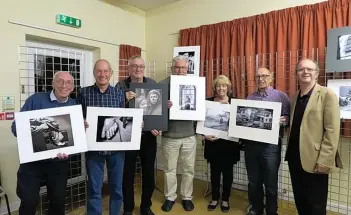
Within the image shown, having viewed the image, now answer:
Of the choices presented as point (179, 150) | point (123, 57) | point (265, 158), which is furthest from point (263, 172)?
point (123, 57)

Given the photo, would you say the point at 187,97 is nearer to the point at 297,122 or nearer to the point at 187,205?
the point at 297,122

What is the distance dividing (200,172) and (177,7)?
265cm

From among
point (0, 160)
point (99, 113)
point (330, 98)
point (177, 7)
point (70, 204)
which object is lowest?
point (70, 204)

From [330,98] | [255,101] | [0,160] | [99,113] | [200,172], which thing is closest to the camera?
[330,98]

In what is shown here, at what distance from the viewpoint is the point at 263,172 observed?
2.25 metres

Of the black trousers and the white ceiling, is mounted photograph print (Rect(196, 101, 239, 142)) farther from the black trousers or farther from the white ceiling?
the white ceiling

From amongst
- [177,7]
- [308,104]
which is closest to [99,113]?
[308,104]

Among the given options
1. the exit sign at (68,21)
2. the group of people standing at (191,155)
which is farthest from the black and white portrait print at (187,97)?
the exit sign at (68,21)

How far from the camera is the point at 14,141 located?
2832 mm

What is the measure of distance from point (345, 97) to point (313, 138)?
0.86m

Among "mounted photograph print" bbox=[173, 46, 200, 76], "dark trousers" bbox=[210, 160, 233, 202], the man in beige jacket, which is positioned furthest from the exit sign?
the man in beige jacket

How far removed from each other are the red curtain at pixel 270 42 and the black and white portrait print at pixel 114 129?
1743 mm

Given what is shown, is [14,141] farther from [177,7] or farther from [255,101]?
[177,7]

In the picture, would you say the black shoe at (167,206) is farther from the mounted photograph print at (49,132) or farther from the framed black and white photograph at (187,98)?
the mounted photograph print at (49,132)
